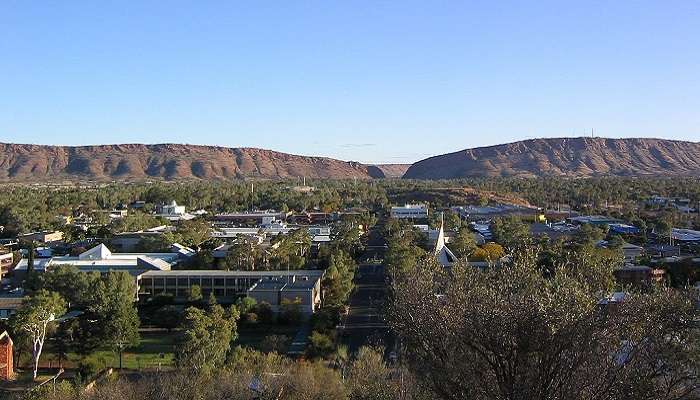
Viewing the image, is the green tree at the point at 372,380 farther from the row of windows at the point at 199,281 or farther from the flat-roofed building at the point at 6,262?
the flat-roofed building at the point at 6,262

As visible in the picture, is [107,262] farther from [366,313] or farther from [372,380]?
[372,380]

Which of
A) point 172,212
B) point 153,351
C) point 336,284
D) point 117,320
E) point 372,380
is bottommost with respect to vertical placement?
point 153,351

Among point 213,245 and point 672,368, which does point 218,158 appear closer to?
point 213,245

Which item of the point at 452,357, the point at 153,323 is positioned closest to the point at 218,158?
the point at 153,323

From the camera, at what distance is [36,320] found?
1938cm

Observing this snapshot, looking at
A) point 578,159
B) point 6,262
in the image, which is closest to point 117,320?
point 6,262

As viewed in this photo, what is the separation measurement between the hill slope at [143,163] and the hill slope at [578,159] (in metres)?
40.1

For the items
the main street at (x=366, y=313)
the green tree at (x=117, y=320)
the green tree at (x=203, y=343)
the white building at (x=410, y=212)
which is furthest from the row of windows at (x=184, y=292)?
the white building at (x=410, y=212)

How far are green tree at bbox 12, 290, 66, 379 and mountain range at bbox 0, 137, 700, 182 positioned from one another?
131m

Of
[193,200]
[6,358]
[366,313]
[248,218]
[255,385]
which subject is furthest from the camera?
[193,200]

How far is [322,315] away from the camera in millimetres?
23500

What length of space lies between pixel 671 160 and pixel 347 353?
159m

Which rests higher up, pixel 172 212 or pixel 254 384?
pixel 172 212

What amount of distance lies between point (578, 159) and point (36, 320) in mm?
151340
